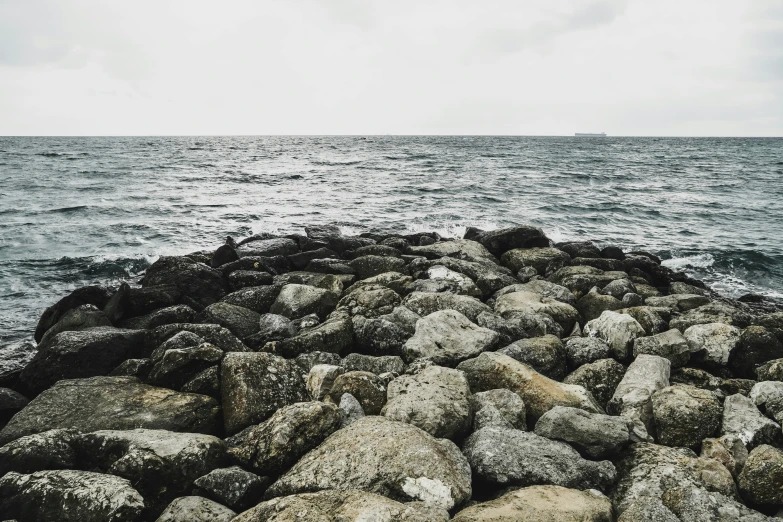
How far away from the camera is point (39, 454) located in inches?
132

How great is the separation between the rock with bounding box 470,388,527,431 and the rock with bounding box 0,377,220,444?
2.34m

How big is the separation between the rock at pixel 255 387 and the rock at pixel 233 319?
2165 mm

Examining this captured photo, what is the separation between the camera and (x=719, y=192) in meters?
26.3

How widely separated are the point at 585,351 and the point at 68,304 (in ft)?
25.3

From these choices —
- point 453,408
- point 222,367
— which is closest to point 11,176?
point 222,367

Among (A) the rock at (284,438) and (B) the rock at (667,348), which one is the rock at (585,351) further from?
(A) the rock at (284,438)

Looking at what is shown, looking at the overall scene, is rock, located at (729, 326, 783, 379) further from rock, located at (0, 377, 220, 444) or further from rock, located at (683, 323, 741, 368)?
rock, located at (0, 377, 220, 444)

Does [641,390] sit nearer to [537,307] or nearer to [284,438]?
[537,307]

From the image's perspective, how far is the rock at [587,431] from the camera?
3.79 metres

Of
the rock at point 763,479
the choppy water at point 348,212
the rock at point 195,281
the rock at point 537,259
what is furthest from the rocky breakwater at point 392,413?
the choppy water at point 348,212

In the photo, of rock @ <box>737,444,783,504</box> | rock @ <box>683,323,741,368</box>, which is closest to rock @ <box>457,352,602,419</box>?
rock @ <box>737,444,783,504</box>

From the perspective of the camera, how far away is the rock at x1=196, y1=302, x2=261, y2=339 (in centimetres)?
664

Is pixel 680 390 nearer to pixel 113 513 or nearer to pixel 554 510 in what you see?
pixel 554 510

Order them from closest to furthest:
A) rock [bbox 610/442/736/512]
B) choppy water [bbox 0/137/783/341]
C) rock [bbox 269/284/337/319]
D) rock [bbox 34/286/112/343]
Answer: rock [bbox 610/442/736/512]
rock [bbox 269/284/337/319]
rock [bbox 34/286/112/343]
choppy water [bbox 0/137/783/341]
